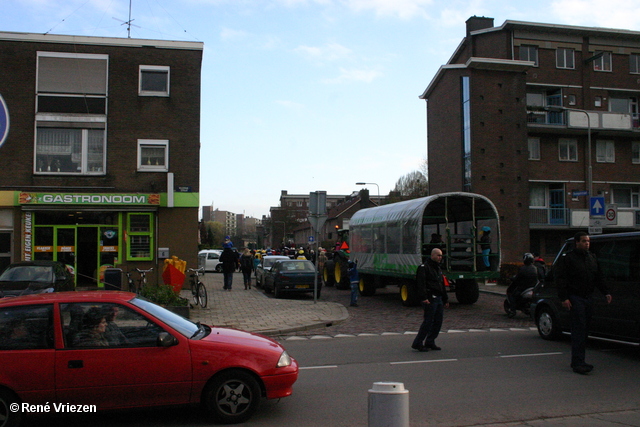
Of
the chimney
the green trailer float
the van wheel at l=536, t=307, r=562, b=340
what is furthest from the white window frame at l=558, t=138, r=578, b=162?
the van wheel at l=536, t=307, r=562, b=340

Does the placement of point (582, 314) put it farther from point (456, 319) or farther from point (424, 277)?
point (456, 319)

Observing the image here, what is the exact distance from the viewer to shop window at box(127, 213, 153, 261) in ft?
65.4

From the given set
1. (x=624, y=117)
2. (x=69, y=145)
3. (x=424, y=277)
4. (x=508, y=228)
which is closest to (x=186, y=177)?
(x=69, y=145)

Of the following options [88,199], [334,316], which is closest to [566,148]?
[334,316]

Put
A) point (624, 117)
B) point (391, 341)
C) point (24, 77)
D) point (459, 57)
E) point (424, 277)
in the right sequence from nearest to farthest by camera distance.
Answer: point (424, 277) < point (391, 341) < point (24, 77) < point (624, 117) < point (459, 57)

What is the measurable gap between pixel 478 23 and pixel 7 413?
3857 centimetres

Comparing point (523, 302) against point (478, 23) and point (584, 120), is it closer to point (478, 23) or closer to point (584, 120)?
point (584, 120)

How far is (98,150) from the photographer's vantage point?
66.4ft

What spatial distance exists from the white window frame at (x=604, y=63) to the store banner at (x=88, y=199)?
31001mm

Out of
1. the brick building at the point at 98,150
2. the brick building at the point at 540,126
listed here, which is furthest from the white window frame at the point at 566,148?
the brick building at the point at 98,150

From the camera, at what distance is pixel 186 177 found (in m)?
20.4

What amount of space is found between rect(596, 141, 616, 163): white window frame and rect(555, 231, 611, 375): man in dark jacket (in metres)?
32.1

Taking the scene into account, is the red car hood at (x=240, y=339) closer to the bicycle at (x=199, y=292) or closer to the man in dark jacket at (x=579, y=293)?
the man in dark jacket at (x=579, y=293)

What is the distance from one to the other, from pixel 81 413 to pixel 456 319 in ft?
35.2
